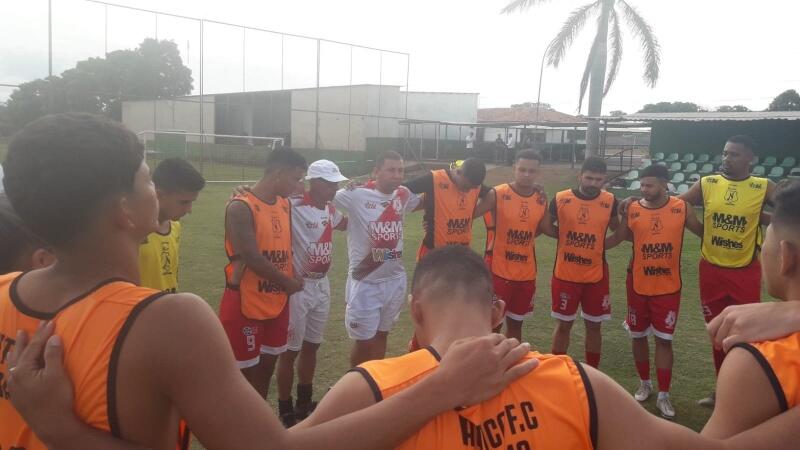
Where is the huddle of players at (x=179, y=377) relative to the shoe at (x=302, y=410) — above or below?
above

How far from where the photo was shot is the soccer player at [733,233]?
18.6ft

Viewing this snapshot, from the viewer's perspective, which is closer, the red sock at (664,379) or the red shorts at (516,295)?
the red sock at (664,379)

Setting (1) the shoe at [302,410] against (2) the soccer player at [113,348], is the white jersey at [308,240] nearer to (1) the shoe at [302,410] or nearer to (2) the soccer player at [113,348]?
(1) the shoe at [302,410]

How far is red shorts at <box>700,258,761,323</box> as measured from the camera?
5.63 m

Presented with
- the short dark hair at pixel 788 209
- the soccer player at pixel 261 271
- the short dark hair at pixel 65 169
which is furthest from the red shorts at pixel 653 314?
the short dark hair at pixel 65 169

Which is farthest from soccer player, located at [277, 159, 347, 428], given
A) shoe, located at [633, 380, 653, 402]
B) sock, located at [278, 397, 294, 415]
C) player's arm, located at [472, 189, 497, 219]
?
shoe, located at [633, 380, 653, 402]

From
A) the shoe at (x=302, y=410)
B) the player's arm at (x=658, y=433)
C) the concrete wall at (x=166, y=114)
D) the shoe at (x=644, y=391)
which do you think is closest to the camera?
the player's arm at (x=658, y=433)

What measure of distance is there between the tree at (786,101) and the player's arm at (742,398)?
58173 mm

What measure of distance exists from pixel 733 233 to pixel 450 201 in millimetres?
2837

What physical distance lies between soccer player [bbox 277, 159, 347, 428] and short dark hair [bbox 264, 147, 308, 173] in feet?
1.09

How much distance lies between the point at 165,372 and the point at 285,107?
107 feet

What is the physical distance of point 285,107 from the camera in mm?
32781

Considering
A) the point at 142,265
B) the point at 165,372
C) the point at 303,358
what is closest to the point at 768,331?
the point at 165,372

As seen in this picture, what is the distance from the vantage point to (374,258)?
564cm
